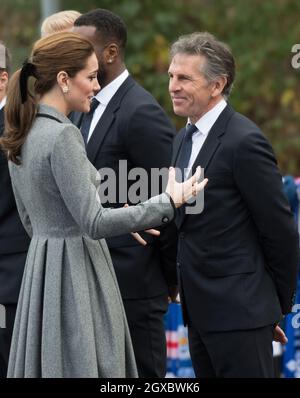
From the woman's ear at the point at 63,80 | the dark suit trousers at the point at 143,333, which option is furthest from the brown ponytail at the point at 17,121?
the dark suit trousers at the point at 143,333

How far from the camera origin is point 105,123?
534 centimetres

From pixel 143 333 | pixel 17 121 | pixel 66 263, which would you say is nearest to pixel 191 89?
pixel 17 121

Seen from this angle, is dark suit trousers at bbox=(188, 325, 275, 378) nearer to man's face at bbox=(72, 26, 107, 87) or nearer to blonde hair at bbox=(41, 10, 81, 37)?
man's face at bbox=(72, 26, 107, 87)

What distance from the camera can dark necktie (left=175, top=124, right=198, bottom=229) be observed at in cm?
480

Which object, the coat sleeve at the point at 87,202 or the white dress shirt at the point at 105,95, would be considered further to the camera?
the white dress shirt at the point at 105,95

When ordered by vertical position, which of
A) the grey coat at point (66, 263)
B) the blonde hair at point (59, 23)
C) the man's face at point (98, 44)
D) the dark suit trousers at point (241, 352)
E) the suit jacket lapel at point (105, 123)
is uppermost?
the blonde hair at point (59, 23)

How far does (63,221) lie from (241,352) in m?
0.97

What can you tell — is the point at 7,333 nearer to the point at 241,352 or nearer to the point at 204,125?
the point at 241,352

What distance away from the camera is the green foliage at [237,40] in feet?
45.6

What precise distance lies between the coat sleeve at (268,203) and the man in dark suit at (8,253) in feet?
4.06

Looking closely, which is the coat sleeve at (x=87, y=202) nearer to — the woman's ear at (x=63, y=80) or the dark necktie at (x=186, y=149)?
the woman's ear at (x=63, y=80)

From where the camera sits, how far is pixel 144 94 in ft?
17.7

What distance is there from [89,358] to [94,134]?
1.41m
